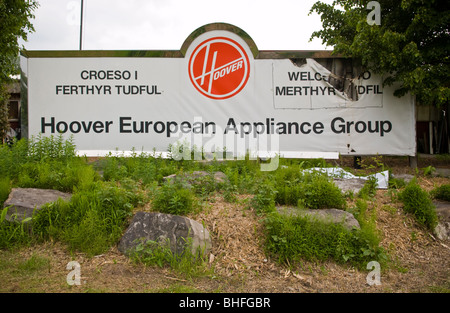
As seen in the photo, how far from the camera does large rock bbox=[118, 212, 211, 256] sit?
162 inches

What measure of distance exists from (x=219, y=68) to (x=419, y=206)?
16.7 feet

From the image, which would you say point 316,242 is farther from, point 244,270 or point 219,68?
point 219,68

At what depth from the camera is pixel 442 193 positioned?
539 centimetres

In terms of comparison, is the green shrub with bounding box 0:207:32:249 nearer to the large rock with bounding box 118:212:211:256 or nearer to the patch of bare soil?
the patch of bare soil

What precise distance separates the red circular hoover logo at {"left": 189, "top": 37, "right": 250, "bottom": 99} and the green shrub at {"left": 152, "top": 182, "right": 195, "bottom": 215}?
3973 millimetres

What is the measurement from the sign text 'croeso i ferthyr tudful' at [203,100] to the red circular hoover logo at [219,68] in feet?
0.08

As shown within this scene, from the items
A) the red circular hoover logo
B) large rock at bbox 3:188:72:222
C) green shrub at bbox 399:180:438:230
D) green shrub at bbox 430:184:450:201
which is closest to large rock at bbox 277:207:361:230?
green shrub at bbox 399:180:438:230

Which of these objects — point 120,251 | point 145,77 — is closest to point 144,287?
point 120,251

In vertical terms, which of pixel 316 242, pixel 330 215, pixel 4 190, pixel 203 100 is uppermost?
pixel 203 100

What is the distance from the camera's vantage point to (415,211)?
4.92m

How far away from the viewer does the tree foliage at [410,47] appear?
22.9 ft

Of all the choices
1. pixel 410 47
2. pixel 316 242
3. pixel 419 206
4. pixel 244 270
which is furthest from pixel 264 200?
pixel 410 47
